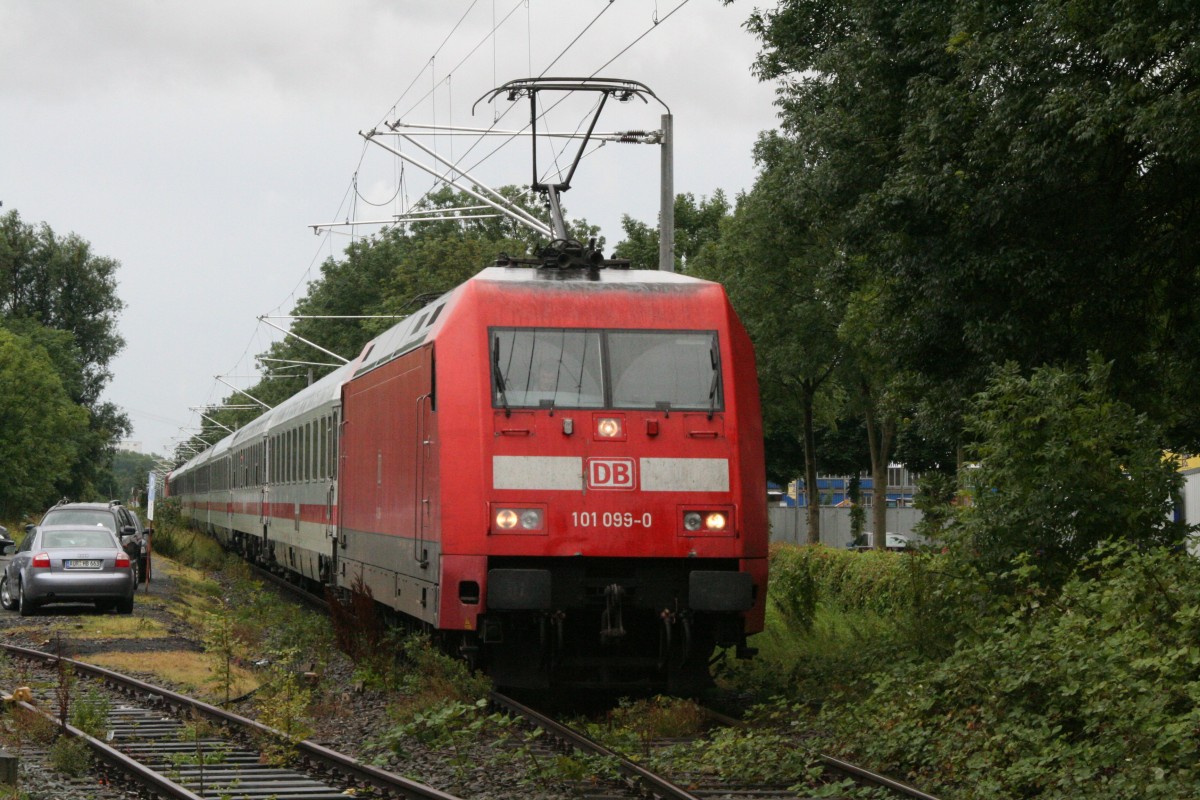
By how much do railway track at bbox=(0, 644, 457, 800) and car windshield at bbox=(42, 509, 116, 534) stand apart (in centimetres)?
1182

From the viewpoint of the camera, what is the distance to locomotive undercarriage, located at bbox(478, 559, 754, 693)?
11.9 meters

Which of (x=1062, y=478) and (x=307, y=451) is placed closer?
(x=1062, y=478)

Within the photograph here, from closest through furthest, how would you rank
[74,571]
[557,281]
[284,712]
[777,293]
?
[284,712] < [557,281] < [74,571] < [777,293]

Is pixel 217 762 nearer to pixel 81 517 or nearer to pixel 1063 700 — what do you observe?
pixel 1063 700

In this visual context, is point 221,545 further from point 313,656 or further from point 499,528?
point 499,528

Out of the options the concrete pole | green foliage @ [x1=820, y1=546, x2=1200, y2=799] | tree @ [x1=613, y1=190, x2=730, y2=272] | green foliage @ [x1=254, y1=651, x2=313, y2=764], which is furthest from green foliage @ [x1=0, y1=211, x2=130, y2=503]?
green foliage @ [x1=820, y1=546, x2=1200, y2=799]

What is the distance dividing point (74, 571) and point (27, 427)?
44.0 meters

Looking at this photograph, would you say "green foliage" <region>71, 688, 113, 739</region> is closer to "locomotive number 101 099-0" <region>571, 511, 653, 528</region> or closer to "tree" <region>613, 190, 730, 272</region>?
"locomotive number 101 099-0" <region>571, 511, 653, 528</region>

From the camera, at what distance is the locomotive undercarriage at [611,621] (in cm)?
1189

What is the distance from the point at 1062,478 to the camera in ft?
38.9

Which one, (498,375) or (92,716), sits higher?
(498,375)

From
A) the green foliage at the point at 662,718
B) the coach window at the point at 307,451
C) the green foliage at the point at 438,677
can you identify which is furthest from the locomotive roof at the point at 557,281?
the coach window at the point at 307,451

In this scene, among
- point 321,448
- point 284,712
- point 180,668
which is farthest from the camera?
point 321,448

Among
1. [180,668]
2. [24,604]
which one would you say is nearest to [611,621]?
[180,668]
